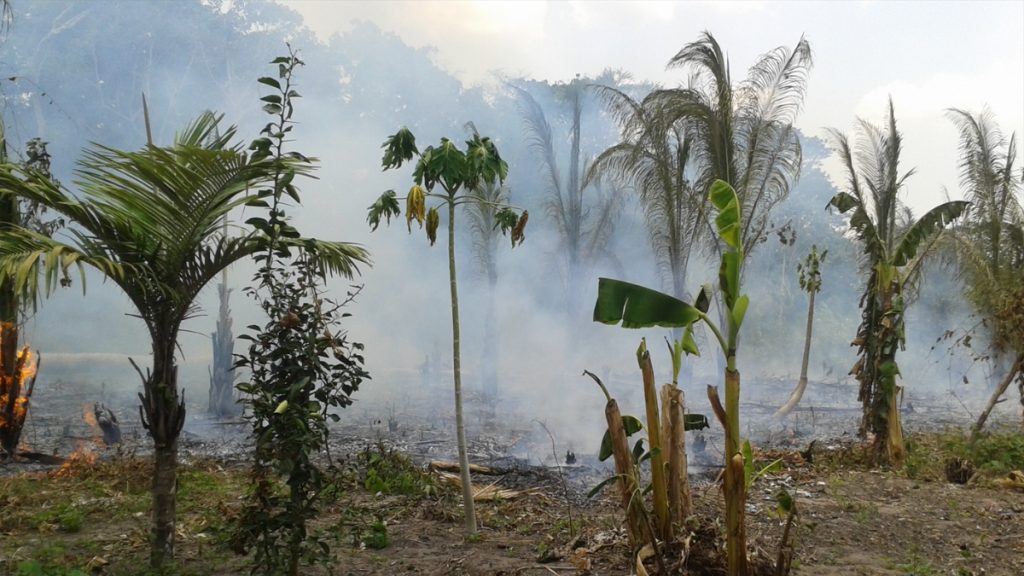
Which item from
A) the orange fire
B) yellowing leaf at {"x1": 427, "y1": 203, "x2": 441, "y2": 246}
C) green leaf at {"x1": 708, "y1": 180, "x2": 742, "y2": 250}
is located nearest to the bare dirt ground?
the orange fire

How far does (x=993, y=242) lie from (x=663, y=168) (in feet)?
17.1

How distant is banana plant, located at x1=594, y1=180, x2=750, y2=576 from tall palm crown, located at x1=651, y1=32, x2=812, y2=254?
8.23 metres

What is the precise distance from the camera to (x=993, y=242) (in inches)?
440

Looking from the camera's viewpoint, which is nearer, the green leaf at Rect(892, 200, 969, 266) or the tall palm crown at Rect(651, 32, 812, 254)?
the green leaf at Rect(892, 200, 969, 266)

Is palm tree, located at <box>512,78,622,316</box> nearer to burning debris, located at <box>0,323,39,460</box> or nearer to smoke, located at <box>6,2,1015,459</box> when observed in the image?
smoke, located at <box>6,2,1015,459</box>

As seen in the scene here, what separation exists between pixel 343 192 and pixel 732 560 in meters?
19.5

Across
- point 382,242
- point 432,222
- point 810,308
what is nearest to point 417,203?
point 432,222

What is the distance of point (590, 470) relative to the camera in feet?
29.4

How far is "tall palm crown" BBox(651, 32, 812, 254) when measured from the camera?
11.6 m

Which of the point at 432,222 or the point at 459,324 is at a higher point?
the point at 432,222

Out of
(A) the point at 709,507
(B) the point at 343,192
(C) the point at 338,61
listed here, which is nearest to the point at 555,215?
(B) the point at 343,192

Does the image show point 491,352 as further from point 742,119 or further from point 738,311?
point 738,311

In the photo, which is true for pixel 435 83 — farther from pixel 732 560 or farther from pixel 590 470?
pixel 732 560

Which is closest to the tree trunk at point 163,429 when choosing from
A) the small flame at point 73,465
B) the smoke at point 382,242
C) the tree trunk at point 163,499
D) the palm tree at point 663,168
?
the tree trunk at point 163,499
